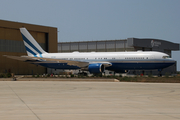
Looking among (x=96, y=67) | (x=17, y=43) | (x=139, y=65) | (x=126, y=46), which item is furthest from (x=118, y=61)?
(x=17, y=43)

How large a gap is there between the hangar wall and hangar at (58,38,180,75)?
418 inches

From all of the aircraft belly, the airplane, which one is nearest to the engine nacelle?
the airplane

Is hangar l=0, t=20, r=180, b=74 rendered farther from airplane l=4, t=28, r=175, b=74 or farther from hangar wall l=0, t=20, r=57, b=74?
airplane l=4, t=28, r=175, b=74

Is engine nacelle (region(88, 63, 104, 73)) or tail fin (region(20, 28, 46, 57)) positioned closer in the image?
engine nacelle (region(88, 63, 104, 73))

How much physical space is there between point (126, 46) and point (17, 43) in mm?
25492

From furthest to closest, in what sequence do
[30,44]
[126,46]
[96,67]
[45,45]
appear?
[126,46], [45,45], [30,44], [96,67]

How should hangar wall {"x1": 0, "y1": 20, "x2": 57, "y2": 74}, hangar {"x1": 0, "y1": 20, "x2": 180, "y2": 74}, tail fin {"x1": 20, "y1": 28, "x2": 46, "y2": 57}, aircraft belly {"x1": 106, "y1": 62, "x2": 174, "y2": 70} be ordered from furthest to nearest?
hangar {"x1": 0, "y1": 20, "x2": 180, "y2": 74}
hangar wall {"x1": 0, "y1": 20, "x2": 57, "y2": 74}
tail fin {"x1": 20, "y1": 28, "x2": 46, "y2": 57}
aircraft belly {"x1": 106, "y1": 62, "x2": 174, "y2": 70}

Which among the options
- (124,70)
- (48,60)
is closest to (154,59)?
(124,70)

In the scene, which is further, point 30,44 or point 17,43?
point 17,43

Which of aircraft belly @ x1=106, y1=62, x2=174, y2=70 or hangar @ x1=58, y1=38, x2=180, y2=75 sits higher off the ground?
hangar @ x1=58, y1=38, x2=180, y2=75

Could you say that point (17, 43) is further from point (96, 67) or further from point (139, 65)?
point (139, 65)

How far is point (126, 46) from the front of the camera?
200 ft

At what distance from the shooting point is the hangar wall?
50522mm

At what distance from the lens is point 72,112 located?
30.2 ft
